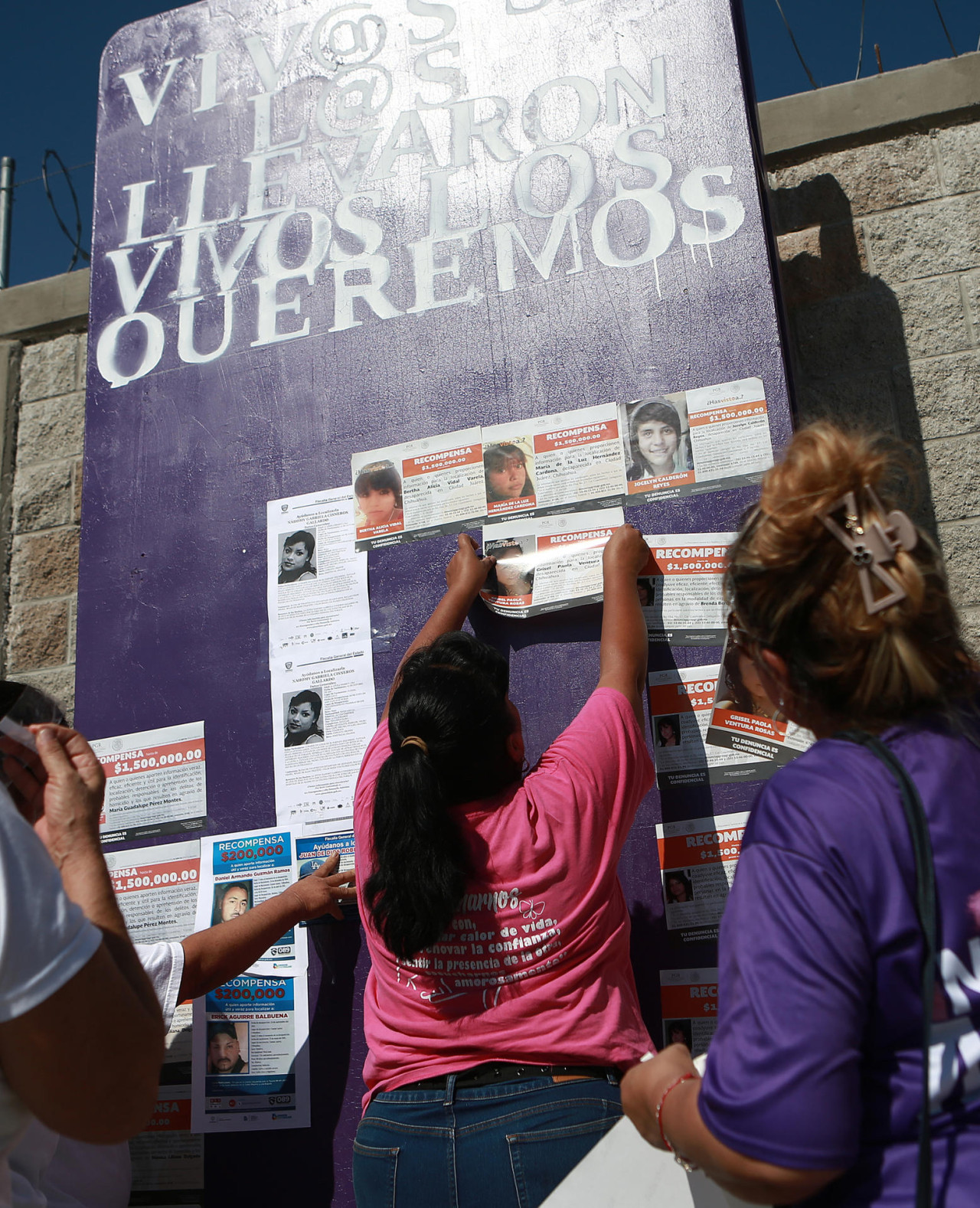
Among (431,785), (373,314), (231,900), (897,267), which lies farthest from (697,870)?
(897,267)

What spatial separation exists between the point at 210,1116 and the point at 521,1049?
3.48 feet

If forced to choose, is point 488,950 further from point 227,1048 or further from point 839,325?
point 839,325

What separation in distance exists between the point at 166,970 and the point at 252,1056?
17.2 inches

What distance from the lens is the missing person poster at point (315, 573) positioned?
2350 mm

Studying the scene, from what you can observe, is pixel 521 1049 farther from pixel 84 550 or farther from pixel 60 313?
pixel 60 313

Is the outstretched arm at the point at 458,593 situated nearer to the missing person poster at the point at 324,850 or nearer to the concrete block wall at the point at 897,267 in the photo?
the missing person poster at the point at 324,850

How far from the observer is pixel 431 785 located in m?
1.57

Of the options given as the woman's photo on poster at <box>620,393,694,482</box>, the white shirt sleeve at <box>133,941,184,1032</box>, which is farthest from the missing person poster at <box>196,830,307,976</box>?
the woman's photo on poster at <box>620,393,694,482</box>

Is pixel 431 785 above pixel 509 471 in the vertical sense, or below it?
below

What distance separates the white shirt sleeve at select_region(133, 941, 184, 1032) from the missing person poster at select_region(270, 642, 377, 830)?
430mm

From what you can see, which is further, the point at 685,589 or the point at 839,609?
the point at 685,589

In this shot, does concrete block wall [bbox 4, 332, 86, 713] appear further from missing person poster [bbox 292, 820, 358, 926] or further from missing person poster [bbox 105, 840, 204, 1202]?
missing person poster [bbox 292, 820, 358, 926]

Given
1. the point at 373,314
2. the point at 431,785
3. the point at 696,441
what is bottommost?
the point at 431,785

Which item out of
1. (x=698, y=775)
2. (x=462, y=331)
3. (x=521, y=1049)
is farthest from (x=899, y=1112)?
(x=462, y=331)
